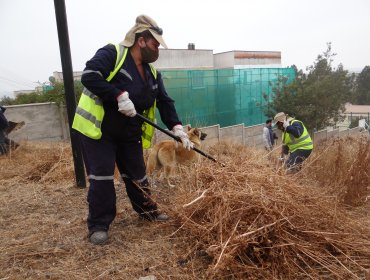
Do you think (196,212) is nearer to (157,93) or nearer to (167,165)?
(157,93)

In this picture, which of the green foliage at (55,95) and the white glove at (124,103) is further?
the green foliage at (55,95)

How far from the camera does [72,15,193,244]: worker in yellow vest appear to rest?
247cm

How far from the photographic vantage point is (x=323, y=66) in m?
17.5

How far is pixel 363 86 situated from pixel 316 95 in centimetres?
3040

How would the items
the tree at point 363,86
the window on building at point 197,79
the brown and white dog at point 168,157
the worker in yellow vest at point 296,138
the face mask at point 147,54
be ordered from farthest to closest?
1. the tree at point 363,86
2. the window on building at point 197,79
3. the worker in yellow vest at point 296,138
4. the brown and white dog at point 168,157
5. the face mask at point 147,54

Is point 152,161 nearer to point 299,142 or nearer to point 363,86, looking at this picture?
point 299,142

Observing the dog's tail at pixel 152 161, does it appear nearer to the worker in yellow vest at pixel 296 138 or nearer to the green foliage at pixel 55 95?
the worker in yellow vest at pixel 296 138

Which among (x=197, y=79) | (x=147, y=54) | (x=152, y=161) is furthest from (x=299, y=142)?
(x=197, y=79)

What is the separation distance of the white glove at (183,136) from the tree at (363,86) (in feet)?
141

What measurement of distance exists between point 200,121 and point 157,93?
43.2ft

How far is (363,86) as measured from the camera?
4106 cm

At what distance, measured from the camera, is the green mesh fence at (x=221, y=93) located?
1527cm

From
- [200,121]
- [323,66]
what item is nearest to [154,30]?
[200,121]

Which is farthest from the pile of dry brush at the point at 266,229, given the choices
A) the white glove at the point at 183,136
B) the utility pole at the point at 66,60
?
the utility pole at the point at 66,60
